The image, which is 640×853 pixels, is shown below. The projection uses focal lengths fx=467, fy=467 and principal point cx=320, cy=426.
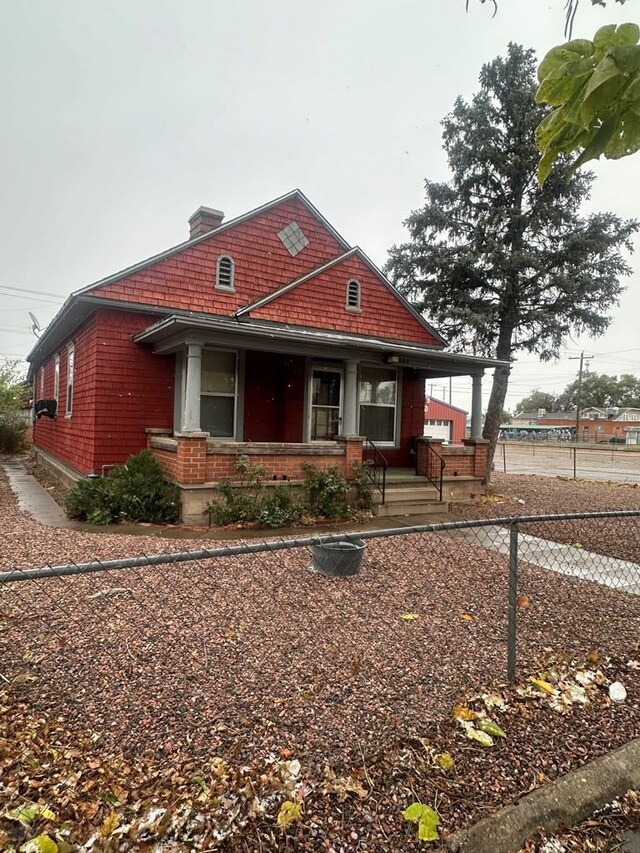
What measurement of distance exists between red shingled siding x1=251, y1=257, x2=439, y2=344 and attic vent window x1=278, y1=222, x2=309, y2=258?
1046 millimetres

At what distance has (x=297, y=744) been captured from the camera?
2299mm

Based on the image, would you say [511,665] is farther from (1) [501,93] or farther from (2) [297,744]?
(1) [501,93]

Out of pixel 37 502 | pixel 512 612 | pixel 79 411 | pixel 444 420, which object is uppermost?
pixel 444 420

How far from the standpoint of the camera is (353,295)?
11648mm

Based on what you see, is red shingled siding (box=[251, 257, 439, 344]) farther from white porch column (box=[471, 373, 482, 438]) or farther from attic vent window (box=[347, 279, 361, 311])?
white porch column (box=[471, 373, 482, 438])

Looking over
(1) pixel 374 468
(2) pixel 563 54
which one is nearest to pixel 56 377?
(1) pixel 374 468

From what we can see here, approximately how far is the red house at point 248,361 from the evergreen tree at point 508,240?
2225 millimetres

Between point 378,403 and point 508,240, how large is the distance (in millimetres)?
6607

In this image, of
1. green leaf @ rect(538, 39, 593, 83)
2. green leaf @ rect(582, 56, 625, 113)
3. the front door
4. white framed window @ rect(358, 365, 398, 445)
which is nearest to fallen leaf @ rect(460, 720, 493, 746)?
green leaf @ rect(582, 56, 625, 113)

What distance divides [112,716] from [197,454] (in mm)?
5213

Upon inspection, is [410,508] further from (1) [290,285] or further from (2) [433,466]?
(1) [290,285]

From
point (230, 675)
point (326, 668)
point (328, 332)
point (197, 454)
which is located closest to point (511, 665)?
point (326, 668)

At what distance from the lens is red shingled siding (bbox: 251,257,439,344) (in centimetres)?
1062

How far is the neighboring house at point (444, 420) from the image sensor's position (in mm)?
44594
